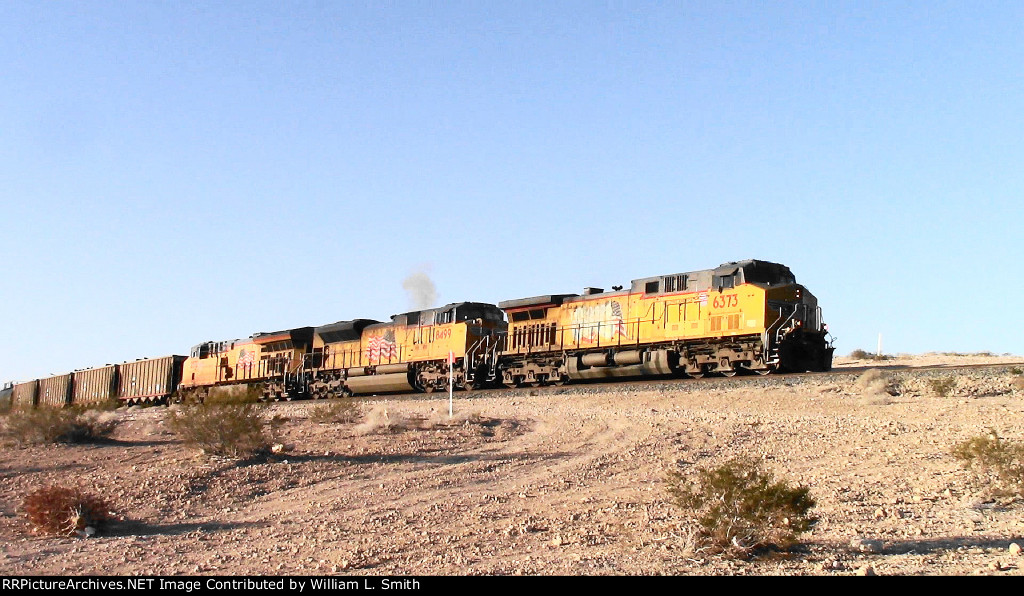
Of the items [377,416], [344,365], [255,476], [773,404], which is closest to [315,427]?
[377,416]

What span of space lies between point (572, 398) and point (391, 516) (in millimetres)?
12971

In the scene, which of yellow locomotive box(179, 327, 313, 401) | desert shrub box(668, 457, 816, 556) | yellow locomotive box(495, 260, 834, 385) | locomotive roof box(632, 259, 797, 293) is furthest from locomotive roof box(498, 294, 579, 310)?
desert shrub box(668, 457, 816, 556)

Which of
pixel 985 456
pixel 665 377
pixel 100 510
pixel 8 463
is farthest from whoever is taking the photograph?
pixel 665 377

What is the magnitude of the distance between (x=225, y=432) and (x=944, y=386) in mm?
15304

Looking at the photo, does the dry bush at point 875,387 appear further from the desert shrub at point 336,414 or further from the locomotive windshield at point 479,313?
the locomotive windshield at point 479,313

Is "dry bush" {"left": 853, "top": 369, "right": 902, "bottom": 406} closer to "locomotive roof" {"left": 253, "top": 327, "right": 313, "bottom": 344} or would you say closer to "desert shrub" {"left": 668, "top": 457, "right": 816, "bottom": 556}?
"desert shrub" {"left": 668, "top": 457, "right": 816, "bottom": 556}

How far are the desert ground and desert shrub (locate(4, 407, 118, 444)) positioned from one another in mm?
426

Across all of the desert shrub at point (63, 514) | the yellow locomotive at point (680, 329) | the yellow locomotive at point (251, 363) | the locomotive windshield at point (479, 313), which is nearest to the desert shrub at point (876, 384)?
the yellow locomotive at point (680, 329)

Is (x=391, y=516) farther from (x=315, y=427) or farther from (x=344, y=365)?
(x=344, y=365)

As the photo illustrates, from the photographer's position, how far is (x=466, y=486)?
11.7m

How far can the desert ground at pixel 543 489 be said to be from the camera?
318 inches

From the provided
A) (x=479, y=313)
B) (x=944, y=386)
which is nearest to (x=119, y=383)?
(x=479, y=313)

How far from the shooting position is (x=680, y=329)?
24.2 meters

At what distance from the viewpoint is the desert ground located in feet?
26.5
